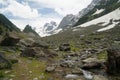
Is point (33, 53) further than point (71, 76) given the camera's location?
Yes

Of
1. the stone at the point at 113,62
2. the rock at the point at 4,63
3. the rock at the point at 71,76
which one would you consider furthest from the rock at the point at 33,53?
the stone at the point at 113,62

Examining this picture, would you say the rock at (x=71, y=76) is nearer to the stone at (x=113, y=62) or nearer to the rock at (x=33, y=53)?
the stone at (x=113, y=62)

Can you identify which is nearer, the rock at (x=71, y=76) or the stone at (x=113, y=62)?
the rock at (x=71, y=76)

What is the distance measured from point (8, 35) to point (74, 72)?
76.3 feet

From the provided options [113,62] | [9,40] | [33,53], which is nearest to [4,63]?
[33,53]

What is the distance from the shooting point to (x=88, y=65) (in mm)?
32312

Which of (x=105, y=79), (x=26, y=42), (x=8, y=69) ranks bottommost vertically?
(x=105, y=79)

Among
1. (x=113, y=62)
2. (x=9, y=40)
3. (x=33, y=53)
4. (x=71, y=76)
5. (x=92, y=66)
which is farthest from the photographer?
(x=9, y=40)

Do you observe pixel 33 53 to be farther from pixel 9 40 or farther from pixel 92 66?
pixel 92 66

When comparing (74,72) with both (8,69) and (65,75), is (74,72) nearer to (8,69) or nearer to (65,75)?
(65,75)

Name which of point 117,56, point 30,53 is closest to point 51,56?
point 30,53

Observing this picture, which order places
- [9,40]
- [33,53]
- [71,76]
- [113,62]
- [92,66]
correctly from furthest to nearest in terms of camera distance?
1. [9,40]
2. [33,53]
3. [92,66]
4. [113,62]
5. [71,76]

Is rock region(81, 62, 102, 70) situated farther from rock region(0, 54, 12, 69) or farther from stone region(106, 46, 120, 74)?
rock region(0, 54, 12, 69)

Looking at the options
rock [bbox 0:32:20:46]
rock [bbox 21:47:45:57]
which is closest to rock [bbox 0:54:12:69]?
rock [bbox 21:47:45:57]
